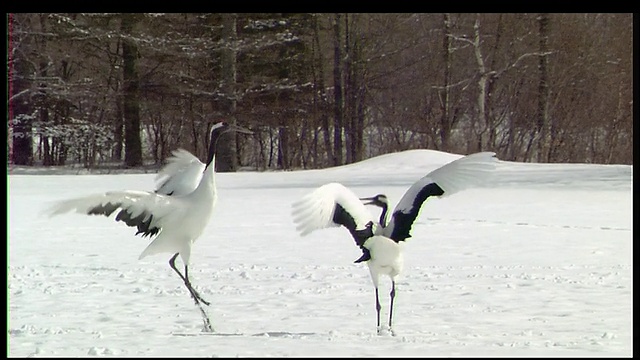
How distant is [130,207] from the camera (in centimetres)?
586

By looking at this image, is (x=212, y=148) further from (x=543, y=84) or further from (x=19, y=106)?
(x=543, y=84)

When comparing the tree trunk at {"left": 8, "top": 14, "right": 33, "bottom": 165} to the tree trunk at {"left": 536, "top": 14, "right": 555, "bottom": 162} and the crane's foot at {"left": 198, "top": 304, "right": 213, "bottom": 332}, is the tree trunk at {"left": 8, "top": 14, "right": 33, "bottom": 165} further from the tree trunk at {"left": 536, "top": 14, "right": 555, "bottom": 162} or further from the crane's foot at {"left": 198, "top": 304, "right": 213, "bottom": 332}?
the crane's foot at {"left": 198, "top": 304, "right": 213, "bottom": 332}

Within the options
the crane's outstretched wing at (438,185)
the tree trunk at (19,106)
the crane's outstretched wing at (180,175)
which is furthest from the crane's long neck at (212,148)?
the tree trunk at (19,106)

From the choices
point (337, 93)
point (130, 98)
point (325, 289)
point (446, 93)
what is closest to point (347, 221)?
point (325, 289)

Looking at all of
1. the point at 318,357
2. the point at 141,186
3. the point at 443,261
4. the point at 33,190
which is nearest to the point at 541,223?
the point at 443,261

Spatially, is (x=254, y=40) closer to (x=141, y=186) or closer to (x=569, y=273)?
(x=141, y=186)

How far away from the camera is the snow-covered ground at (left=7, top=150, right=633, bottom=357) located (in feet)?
18.1

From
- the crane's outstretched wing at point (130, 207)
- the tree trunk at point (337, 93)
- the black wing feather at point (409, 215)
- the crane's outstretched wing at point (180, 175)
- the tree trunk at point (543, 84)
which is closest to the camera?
the crane's outstretched wing at point (130, 207)

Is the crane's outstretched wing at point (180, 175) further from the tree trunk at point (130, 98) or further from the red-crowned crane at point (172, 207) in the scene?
the tree trunk at point (130, 98)

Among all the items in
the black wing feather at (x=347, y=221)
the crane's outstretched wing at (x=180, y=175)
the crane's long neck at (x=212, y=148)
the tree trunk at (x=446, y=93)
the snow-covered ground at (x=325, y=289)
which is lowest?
the snow-covered ground at (x=325, y=289)

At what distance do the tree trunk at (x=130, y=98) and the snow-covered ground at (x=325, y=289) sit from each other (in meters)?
11.4

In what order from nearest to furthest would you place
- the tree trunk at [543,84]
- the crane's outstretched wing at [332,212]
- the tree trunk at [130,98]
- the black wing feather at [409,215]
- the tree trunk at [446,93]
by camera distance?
the crane's outstretched wing at [332,212] < the black wing feather at [409,215] < the tree trunk at [130,98] < the tree trunk at [446,93] < the tree trunk at [543,84]

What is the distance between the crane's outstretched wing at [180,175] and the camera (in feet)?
21.5

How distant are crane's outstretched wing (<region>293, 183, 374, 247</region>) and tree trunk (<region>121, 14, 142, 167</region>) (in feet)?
65.7
